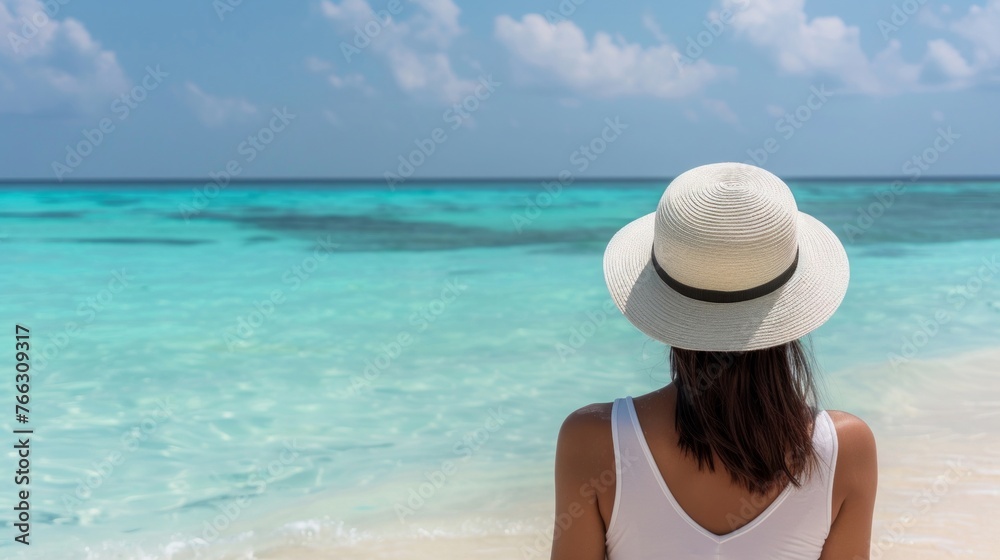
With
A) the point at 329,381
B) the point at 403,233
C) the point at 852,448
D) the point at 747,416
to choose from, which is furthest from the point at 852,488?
the point at 403,233

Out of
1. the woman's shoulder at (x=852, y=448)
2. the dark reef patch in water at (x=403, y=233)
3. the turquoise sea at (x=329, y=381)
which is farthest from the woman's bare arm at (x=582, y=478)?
the dark reef patch in water at (x=403, y=233)

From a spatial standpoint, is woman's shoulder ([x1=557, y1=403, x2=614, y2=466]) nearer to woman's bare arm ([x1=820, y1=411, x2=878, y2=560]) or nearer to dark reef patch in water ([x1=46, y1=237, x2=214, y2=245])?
woman's bare arm ([x1=820, y1=411, x2=878, y2=560])

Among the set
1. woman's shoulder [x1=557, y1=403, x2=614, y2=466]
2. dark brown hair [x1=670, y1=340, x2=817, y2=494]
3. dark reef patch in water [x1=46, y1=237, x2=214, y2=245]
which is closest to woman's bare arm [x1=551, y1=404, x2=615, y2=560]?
woman's shoulder [x1=557, y1=403, x2=614, y2=466]

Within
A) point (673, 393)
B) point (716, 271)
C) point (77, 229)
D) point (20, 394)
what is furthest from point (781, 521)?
point (77, 229)

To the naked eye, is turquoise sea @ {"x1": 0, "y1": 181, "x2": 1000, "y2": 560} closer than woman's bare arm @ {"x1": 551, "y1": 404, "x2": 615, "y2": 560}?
No

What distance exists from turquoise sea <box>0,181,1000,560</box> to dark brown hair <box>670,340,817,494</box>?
225 cm

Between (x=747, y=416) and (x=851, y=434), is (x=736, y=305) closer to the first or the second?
(x=747, y=416)

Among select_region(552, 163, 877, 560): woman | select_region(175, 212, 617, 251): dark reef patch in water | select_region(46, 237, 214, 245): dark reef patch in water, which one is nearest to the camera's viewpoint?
select_region(552, 163, 877, 560): woman

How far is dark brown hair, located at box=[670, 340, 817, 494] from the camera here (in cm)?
136

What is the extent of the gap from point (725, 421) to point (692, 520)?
0.18 m

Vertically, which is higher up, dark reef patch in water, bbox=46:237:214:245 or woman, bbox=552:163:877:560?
dark reef patch in water, bbox=46:237:214:245

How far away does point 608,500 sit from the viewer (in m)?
1.41

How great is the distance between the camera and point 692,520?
1.40 metres

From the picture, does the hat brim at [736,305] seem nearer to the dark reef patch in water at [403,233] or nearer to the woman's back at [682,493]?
the woman's back at [682,493]
